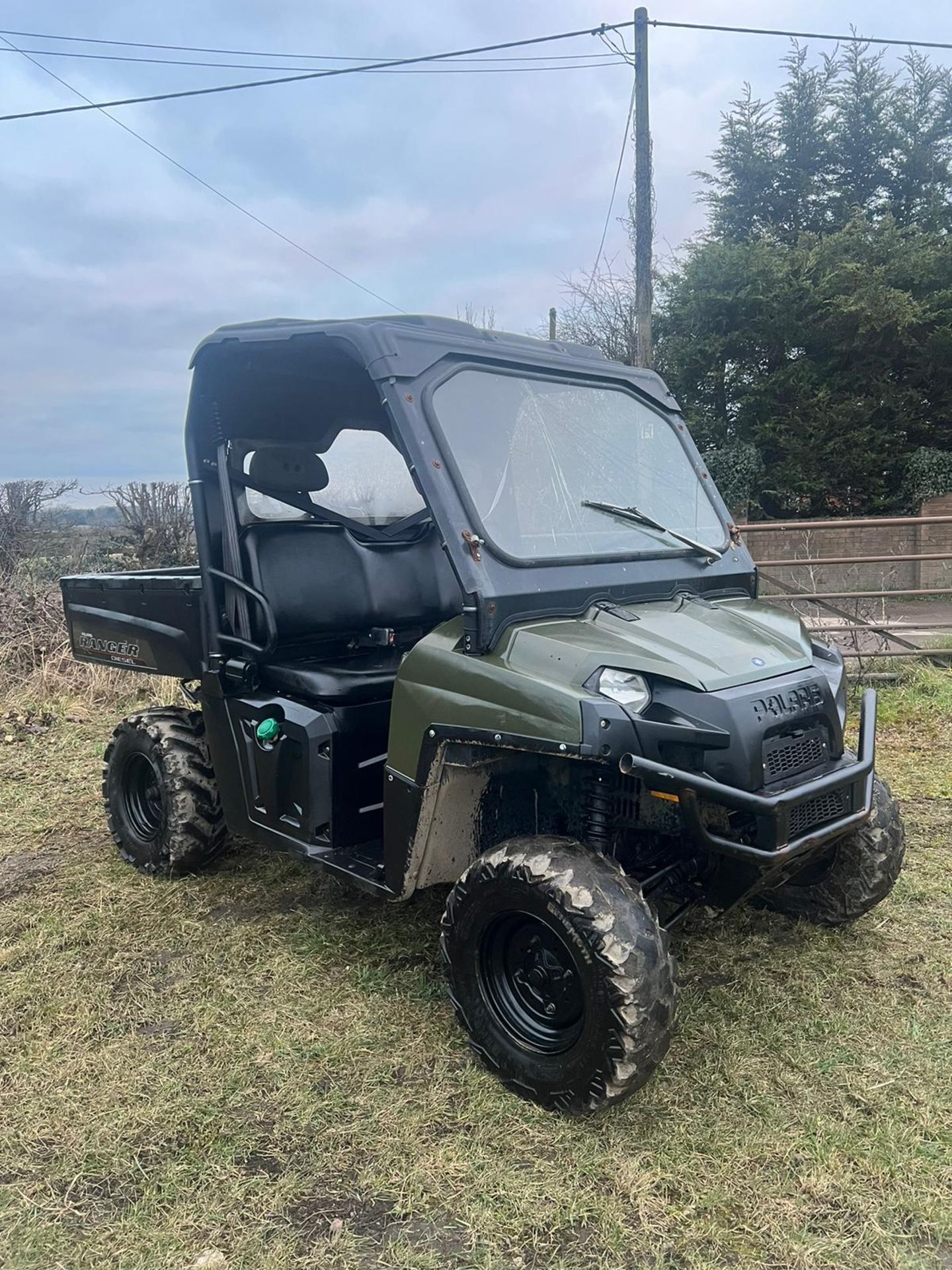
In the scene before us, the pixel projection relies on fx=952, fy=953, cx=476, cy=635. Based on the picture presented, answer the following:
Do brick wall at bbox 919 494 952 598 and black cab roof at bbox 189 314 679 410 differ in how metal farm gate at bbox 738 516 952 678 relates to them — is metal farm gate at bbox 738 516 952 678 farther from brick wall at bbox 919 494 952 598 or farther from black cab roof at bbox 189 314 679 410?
black cab roof at bbox 189 314 679 410

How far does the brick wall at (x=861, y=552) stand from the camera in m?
Result: 9.44

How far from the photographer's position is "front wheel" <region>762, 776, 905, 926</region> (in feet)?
11.5

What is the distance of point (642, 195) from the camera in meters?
12.9

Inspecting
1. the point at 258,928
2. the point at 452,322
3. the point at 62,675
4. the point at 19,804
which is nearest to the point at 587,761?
the point at 452,322

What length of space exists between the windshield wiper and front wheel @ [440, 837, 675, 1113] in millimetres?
1206

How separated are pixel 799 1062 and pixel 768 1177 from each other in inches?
21.0

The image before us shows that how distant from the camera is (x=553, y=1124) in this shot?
8.69 ft

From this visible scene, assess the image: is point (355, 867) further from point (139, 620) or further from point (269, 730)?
point (139, 620)

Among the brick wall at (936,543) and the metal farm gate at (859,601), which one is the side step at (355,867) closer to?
the metal farm gate at (859,601)

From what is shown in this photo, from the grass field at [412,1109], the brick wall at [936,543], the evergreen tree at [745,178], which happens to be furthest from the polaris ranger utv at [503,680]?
the evergreen tree at [745,178]

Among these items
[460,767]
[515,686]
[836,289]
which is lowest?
[460,767]

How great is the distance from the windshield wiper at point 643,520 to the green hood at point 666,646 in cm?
32

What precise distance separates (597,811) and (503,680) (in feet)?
1.63

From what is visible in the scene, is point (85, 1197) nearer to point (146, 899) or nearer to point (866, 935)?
point (146, 899)
